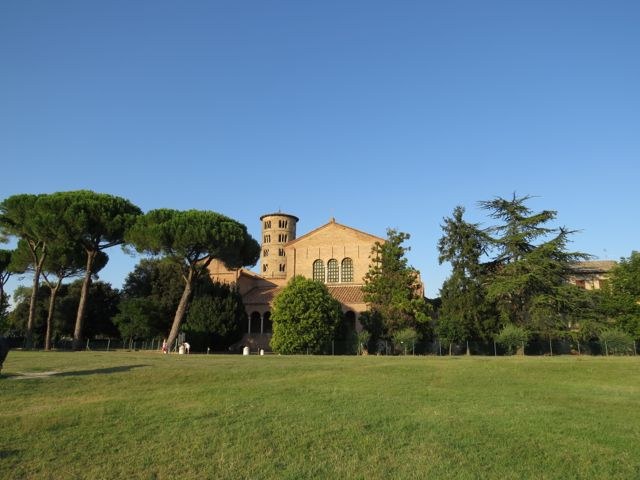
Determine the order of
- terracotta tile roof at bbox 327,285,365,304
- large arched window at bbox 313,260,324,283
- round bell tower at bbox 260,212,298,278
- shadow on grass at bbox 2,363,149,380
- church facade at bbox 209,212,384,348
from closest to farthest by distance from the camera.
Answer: shadow on grass at bbox 2,363,149,380
terracotta tile roof at bbox 327,285,365,304
church facade at bbox 209,212,384,348
large arched window at bbox 313,260,324,283
round bell tower at bbox 260,212,298,278

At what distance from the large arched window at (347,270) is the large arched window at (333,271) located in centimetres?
53

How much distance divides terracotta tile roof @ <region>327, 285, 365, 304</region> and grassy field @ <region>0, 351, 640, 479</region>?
2510 cm

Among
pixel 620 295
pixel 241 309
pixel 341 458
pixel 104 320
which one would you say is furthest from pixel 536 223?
pixel 104 320

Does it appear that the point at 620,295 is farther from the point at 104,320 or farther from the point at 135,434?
the point at 104,320

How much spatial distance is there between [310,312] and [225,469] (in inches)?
986

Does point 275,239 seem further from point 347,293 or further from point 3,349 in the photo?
point 3,349

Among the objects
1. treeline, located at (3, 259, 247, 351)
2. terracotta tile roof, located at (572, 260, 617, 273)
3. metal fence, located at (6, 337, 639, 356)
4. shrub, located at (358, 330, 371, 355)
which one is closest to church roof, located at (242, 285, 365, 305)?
treeline, located at (3, 259, 247, 351)

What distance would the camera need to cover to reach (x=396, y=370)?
16.6 m

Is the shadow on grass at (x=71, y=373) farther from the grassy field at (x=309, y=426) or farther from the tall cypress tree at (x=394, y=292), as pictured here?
the tall cypress tree at (x=394, y=292)

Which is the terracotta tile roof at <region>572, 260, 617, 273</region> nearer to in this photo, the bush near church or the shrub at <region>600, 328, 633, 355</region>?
the shrub at <region>600, 328, 633, 355</region>

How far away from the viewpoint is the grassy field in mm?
6391

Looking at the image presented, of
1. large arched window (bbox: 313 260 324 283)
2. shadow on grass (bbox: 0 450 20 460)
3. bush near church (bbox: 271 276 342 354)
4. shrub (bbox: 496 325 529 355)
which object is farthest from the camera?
large arched window (bbox: 313 260 324 283)

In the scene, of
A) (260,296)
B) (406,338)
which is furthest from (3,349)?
(260,296)

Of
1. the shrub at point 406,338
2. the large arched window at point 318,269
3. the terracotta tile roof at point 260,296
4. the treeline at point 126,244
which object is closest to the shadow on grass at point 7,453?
the treeline at point 126,244
